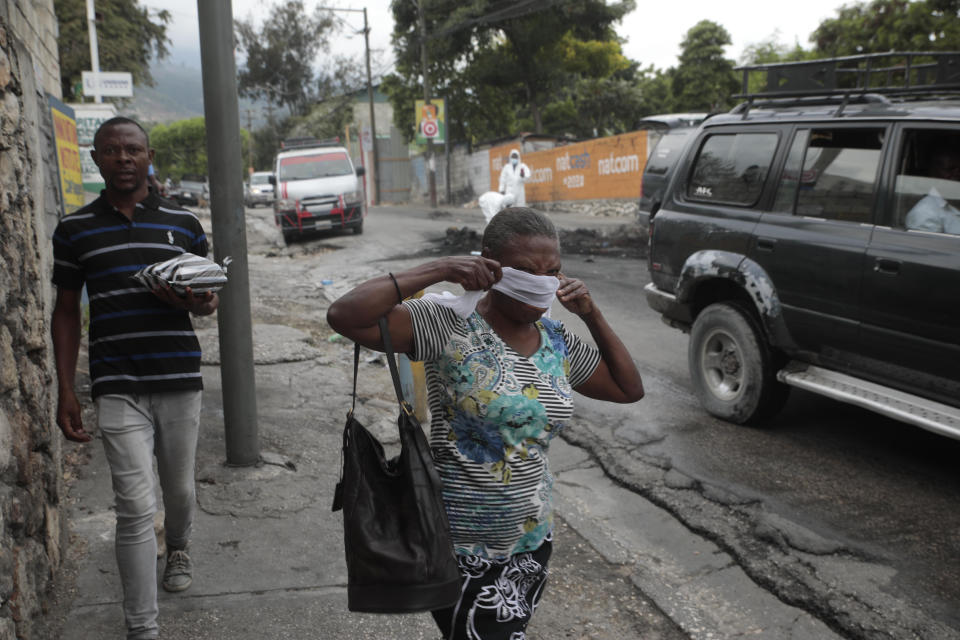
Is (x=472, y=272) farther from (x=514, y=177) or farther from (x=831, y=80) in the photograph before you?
(x=514, y=177)

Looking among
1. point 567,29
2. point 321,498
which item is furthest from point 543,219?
point 567,29

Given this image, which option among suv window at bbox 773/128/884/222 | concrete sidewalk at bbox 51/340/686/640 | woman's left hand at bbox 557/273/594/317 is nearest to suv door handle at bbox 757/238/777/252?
suv window at bbox 773/128/884/222

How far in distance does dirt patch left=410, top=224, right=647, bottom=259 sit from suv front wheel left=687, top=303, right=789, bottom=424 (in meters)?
8.05

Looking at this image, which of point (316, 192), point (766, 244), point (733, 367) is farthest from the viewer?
point (316, 192)

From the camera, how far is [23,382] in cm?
289

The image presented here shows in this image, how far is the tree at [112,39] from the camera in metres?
21.0

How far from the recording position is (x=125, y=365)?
2.74m

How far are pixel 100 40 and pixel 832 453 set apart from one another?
24232 millimetres

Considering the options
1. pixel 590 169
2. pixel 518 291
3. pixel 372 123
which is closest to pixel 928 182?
pixel 518 291

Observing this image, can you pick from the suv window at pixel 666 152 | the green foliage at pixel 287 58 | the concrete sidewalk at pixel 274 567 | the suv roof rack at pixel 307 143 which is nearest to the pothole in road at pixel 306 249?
the suv roof rack at pixel 307 143

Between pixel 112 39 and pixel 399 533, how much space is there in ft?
84.8

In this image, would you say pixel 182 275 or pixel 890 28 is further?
pixel 890 28

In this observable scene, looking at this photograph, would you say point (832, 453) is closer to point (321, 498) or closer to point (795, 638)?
point (795, 638)

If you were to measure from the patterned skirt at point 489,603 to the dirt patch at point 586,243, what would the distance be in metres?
11.8
